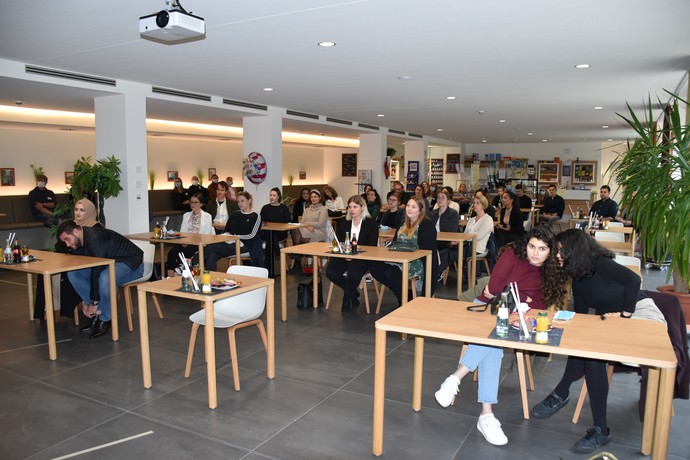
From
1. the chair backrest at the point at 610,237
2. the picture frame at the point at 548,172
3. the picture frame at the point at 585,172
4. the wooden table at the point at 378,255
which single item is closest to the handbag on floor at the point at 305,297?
the wooden table at the point at 378,255

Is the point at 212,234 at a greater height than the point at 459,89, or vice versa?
the point at 459,89

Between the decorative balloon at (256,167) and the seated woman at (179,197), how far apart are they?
128 inches

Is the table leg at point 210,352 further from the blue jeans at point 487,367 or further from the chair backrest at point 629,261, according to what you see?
the chair backrest at point 629,261

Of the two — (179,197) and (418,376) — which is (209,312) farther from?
(179,197)

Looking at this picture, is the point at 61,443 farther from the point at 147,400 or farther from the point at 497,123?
the point at 497,123

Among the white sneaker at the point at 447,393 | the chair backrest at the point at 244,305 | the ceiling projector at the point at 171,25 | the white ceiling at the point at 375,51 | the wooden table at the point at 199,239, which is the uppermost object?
the white ceiling at the point at 375,51

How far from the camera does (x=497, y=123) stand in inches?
495

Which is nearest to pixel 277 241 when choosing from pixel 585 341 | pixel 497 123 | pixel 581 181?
pixel 585 341

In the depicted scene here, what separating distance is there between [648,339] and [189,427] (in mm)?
2525

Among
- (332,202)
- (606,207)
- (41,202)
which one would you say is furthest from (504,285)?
(41,202)

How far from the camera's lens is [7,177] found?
10.2 meters

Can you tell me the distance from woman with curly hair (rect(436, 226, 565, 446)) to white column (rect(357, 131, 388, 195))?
33.8ft

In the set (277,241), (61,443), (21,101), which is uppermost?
(21,101)

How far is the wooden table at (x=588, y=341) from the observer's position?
2355 millimetres
